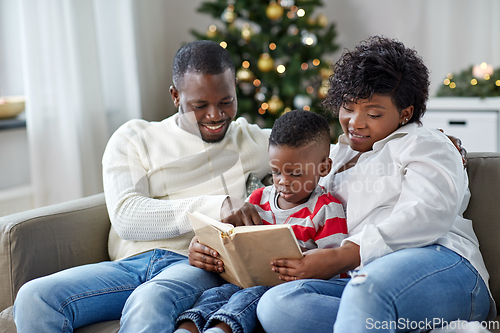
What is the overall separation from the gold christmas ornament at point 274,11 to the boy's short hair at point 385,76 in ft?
5.31

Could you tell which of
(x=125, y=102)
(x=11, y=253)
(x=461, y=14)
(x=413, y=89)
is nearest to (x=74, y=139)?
(x=125, y=102)

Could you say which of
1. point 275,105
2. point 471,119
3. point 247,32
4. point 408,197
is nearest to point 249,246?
point 408,197

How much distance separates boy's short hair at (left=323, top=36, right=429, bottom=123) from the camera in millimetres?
1176

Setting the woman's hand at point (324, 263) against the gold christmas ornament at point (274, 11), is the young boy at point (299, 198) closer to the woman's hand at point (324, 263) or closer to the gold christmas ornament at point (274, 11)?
the woman's hand at point (324, 263)

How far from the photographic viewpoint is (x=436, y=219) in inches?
40.9

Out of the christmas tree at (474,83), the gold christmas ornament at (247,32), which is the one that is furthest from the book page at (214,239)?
the christmas tree at (474,83)

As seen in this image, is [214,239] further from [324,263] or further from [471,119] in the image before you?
[471,119]

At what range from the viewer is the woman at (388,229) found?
36.2 inches

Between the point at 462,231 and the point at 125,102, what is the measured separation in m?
2.11

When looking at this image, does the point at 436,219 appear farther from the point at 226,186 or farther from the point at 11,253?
the point at 11,253

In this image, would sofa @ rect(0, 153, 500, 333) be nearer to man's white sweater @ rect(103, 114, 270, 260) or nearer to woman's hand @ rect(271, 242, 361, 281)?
man's white sweater @ rect(103, 114, 270, 260)

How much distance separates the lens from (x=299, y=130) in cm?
120

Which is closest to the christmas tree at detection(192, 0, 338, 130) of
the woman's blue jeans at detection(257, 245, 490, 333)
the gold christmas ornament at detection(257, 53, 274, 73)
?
the gold christmas ornament at detection(257, 53, 274, 73)

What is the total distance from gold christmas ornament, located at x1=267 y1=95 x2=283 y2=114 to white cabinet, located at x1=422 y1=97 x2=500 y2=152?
0.91 m
